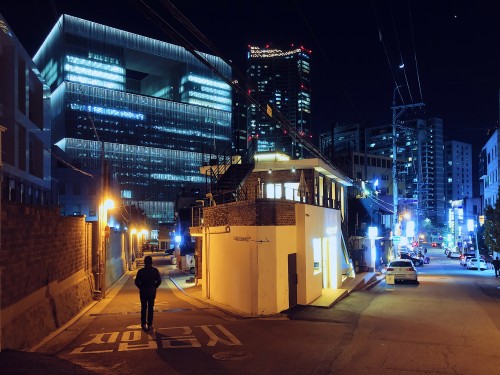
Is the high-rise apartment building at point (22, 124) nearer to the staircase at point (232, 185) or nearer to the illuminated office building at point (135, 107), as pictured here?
the staircase at point (232, 185)

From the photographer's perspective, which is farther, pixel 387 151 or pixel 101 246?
pixel 387 151

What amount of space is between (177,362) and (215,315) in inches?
247

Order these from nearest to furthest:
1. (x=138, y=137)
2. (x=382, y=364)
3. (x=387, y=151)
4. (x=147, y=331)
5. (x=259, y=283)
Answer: (x=382, y=364)
(x=147, y=331)
(x=259, y=283)
(x=138, y=137)
(x=387, y=151)

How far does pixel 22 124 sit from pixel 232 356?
1479 inches

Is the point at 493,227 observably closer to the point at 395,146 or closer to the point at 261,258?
the point at 395,146

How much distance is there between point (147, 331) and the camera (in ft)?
38.9

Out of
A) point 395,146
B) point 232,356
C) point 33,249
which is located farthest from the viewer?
point 395,146

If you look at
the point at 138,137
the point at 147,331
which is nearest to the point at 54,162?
the point at 138,137

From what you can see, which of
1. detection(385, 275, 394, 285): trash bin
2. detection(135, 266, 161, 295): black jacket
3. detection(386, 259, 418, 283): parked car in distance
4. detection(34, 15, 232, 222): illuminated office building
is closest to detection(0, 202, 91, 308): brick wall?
detection(135, 266, 161, 295): black jacket

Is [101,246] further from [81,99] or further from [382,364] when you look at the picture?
[81,99]

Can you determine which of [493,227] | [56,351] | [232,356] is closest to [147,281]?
[56,351]

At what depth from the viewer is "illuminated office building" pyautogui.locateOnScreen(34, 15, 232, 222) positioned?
10181 cm

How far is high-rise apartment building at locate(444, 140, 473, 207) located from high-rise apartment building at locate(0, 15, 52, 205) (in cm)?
13473

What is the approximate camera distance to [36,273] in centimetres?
1152
